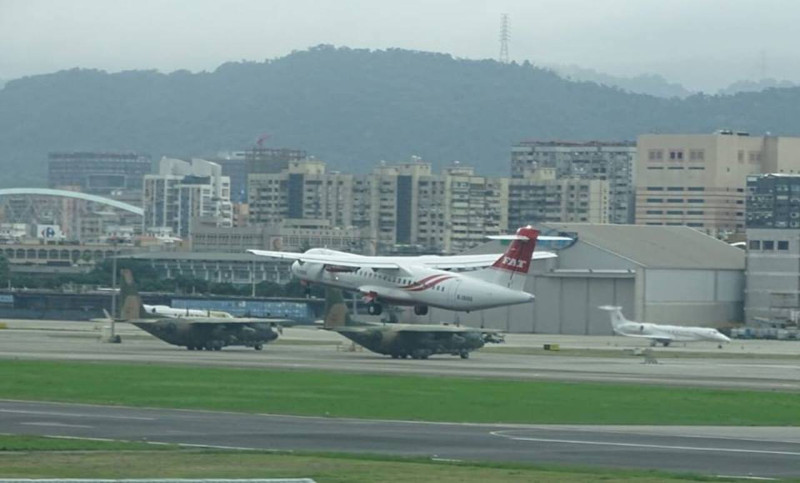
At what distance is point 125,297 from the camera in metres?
115

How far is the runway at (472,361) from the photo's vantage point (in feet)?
284

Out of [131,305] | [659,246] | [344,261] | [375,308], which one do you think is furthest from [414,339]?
[659,246]

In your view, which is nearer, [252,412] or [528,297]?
[252,412]

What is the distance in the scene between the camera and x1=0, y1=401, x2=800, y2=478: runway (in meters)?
46.8

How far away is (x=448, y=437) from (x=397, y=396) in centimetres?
1623

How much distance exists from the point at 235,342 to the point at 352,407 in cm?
4770

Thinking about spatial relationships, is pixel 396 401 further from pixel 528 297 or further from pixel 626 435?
pixel 528 297

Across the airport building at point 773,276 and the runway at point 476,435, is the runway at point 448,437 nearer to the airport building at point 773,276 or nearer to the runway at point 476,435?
the runway at point 476,435

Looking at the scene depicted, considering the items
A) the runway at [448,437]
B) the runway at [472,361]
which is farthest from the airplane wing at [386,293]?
the runway at [448,437]

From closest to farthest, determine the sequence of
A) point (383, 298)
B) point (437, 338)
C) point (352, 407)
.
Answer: point (352, 407) → point (437, 338) → point (383, 298)

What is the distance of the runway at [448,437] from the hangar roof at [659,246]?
101881mm

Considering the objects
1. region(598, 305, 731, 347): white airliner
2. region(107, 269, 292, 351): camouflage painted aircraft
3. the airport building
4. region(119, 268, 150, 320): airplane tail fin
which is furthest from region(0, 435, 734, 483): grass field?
the airport building

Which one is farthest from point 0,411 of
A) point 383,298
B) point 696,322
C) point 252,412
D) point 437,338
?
point 696,322

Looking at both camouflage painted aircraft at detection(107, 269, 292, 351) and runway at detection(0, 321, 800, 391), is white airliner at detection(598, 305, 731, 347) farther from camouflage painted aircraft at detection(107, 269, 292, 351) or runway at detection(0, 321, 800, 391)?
camouflage painted aircraft at detection(107, 269, 292, 351)
